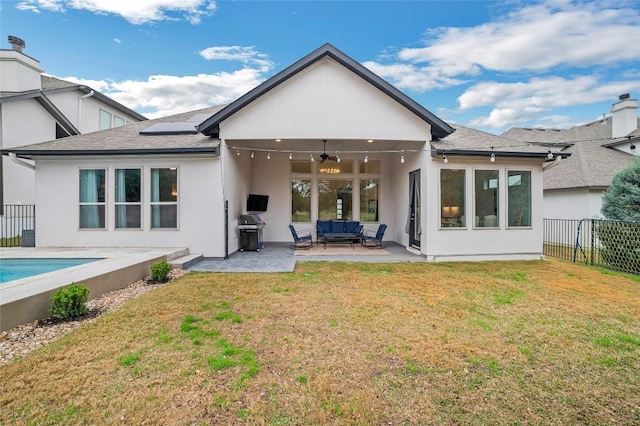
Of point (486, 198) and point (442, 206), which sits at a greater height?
point (486, 198)

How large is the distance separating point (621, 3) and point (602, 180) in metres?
6.41

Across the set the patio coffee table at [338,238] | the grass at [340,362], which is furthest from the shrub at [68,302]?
the patio coffee table at [338,238]

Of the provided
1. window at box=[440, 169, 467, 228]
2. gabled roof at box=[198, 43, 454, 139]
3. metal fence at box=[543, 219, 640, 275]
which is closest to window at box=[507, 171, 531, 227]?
metal fence at box=[543, 219, 640, 275]

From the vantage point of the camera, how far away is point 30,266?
21.6ft

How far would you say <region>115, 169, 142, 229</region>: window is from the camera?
8.66 metres

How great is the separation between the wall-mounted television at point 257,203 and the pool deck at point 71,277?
332 cm

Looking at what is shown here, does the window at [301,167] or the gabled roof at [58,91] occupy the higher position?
the gabled roof at [58,91]

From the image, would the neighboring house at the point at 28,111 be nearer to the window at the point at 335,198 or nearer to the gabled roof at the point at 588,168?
the window at the point at 335,198

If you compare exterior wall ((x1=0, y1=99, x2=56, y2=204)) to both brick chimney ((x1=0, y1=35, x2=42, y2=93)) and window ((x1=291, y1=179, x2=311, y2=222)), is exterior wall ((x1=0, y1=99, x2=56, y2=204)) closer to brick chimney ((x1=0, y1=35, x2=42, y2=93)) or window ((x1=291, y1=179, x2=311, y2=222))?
brick chimney ((x1=0, y1=35, x2=42, y2=93))

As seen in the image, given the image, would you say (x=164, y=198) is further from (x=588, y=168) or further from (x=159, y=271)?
(x=588, y=168)

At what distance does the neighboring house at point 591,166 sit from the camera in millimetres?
12375

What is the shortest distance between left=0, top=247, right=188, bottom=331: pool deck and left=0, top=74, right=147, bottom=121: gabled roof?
7.42m

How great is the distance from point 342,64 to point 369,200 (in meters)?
5.38

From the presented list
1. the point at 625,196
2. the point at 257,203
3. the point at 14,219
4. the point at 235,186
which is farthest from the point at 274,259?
the point at 14,219
